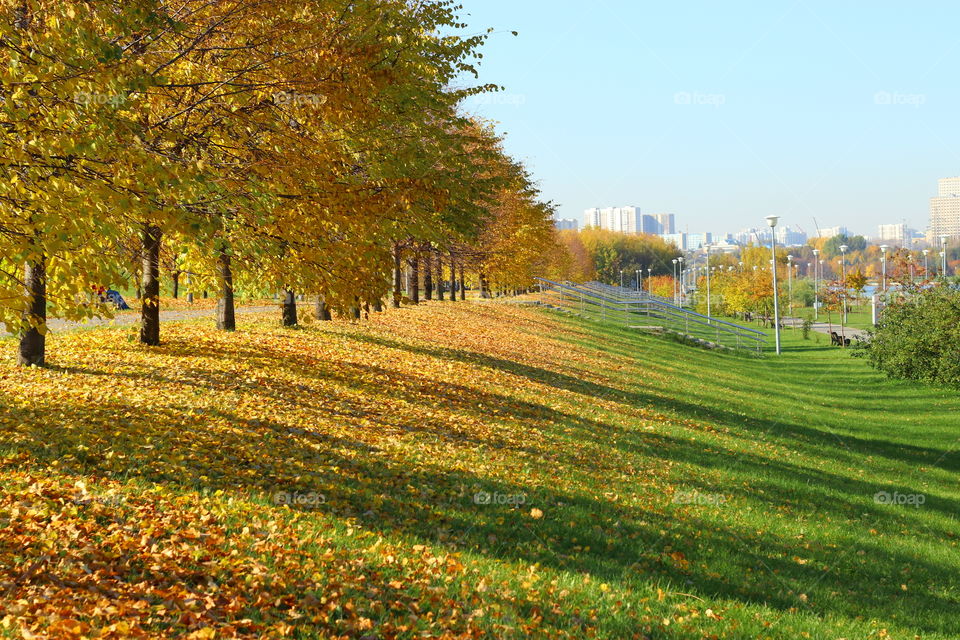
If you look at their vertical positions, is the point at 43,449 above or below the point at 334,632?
above

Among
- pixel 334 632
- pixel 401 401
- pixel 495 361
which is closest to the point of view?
pixel 334 632

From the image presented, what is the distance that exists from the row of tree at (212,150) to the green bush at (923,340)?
1889 cm

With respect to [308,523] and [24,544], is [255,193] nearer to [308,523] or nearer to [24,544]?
[308,523]

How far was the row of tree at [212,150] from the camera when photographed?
6.27 m

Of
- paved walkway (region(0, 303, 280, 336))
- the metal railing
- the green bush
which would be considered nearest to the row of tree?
paved walkway (region(0, 303, 280, 336))

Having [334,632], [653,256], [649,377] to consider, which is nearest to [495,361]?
[649,377]

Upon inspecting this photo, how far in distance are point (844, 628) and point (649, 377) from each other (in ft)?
57.6

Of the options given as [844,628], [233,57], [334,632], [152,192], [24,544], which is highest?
[233,57]

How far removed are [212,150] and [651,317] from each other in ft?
136

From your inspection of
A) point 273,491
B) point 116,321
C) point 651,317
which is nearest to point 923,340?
point 651,317

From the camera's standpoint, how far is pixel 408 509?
24.8 feet

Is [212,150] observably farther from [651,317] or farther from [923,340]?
[651,317]

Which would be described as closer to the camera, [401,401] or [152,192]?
[152,192]

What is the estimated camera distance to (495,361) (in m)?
19.2
